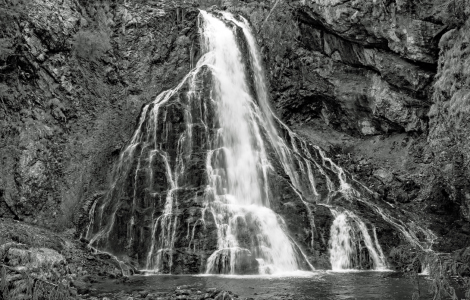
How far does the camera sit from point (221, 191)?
20516mm

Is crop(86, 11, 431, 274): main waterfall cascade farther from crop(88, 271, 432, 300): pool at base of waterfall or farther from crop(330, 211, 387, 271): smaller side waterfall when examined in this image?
crop(88, 271, 432, 300): pool at base of waterfall

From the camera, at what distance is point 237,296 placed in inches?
491

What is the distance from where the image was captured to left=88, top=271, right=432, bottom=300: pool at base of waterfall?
1284 centimetres

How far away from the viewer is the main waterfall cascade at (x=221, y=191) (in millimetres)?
18062

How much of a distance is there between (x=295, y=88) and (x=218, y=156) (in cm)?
937

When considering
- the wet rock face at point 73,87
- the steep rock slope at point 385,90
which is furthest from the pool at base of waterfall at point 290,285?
the wet rock face at point 73,87

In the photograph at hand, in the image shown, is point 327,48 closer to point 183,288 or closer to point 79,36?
point 79,36

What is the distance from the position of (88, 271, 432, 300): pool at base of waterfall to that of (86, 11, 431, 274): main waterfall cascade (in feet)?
4.86

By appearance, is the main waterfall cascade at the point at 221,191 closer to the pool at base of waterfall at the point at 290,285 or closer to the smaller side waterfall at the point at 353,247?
the smaller side waterfall at the point at 353,247

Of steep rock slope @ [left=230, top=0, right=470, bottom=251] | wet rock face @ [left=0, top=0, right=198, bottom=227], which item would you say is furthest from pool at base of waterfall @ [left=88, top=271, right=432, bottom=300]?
wet rock face @ [left=0, top=0, right=198, bottom=227]

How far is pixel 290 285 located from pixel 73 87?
17333 millimetres

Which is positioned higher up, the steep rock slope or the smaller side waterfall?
the steep rock slope

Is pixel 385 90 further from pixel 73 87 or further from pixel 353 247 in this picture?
pixel 73 87

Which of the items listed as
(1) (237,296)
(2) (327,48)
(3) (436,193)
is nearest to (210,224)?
(1) (237,296)
